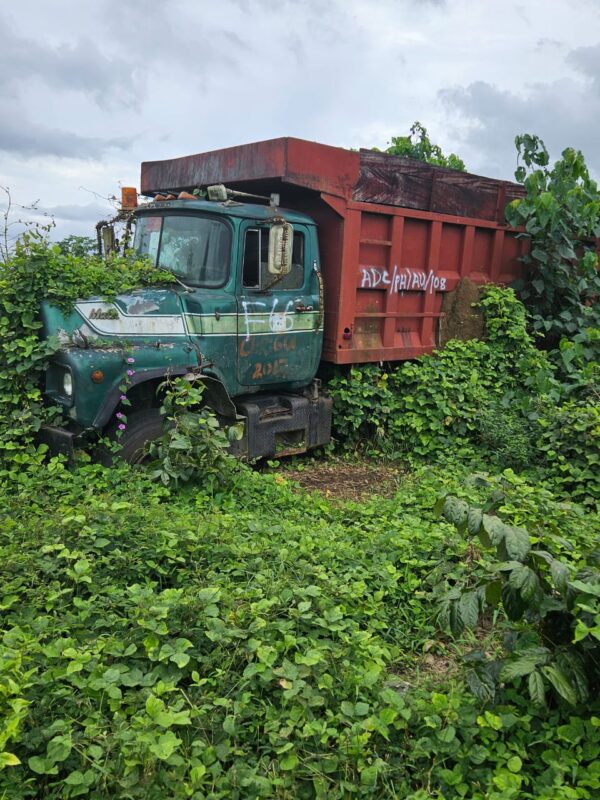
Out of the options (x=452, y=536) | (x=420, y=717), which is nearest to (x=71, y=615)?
(x=420, y=717)

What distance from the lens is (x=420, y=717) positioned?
2506 millimetres

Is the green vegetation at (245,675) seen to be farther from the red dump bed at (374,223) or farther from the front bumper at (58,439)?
the red dump bed at (374,223)

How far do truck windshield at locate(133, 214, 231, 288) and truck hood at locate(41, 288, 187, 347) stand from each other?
326 millimetres

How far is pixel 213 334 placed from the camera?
5.20 metres

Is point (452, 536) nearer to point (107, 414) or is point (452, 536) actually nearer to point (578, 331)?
point (107, 414)


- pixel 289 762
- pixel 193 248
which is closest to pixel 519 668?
pixel 289 762

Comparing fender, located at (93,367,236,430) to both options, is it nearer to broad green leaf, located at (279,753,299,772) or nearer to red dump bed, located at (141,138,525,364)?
red dump bed, located at (141,138,525,364)

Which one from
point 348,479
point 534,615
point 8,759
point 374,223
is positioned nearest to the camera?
point 8,759

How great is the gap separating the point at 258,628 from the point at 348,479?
3.34 m

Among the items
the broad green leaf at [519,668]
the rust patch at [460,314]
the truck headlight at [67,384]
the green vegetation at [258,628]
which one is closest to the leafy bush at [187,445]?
the green vegetation at [258,628]

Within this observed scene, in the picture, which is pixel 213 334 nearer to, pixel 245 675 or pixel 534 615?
pixel 245 675

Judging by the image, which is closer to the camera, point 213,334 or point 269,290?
point 213,334

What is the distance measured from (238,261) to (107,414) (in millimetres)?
1728

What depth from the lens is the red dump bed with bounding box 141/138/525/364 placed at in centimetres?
595
